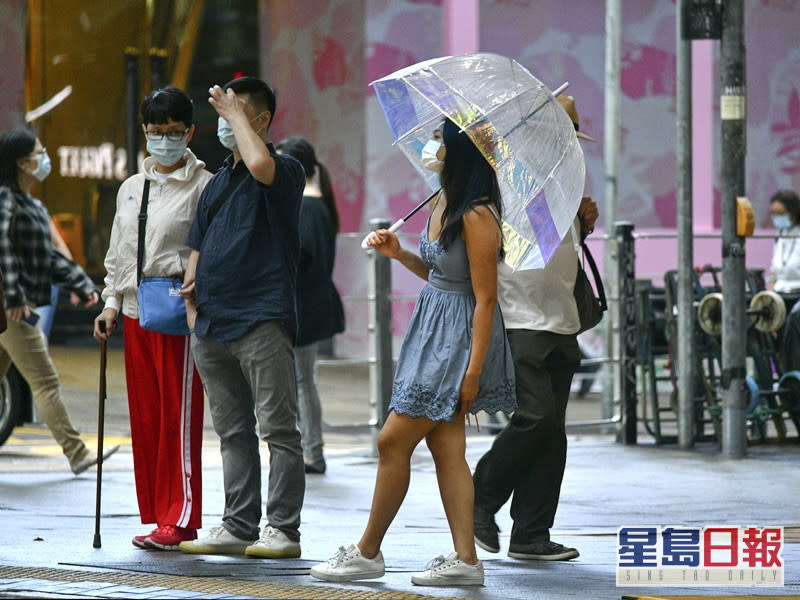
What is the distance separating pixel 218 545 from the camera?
6.65 m

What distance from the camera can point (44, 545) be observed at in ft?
22.3

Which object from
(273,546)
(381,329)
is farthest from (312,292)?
(273,546)

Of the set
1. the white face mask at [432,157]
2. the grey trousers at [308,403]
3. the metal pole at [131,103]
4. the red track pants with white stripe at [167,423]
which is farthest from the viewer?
the metal pole at [131,103]

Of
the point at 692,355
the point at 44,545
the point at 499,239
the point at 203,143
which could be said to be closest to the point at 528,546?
the point at 499,239

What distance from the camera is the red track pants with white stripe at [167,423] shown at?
690 cm

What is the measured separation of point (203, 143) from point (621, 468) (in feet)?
41.1

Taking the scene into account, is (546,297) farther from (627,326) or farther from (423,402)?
(627,326)

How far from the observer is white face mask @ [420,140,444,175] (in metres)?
6.15

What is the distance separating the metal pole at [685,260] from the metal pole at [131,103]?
1153cm

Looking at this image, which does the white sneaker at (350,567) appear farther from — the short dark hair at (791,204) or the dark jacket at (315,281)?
the short dark hair at (791,204)

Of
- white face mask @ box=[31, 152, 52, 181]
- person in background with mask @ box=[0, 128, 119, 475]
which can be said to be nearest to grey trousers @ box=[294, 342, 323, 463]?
person in background with mask @ box=[0, 128, 119, 475]

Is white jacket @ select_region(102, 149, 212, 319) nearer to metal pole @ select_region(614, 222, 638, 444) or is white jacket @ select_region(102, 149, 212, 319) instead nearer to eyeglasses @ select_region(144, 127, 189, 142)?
eyeglasses @ select_region(144, 127, 189, 142)

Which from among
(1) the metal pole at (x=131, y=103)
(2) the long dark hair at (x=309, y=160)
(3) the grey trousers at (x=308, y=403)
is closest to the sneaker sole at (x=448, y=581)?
(3) the grey trousers at (x=308, y=403)

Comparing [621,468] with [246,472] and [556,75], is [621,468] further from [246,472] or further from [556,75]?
[556,75]
